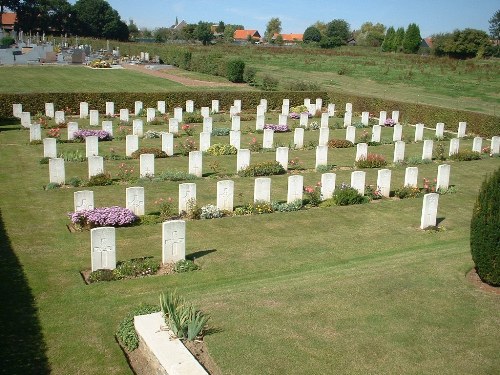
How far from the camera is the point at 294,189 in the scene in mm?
16016

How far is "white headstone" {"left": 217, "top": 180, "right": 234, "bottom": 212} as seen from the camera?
1501cm

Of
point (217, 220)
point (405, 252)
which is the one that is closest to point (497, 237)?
point (405, 252)

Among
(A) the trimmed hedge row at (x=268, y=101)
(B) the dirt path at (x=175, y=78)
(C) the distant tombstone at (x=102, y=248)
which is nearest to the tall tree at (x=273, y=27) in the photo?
(B) the dirt path at (x=175, y=78)

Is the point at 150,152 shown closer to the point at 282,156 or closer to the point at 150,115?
the point at 282,156

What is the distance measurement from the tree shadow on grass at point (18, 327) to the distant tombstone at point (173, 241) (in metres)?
2.58

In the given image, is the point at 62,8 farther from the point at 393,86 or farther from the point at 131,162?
the point at 131,162

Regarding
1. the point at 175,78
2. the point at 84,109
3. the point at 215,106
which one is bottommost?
the point at 84,109

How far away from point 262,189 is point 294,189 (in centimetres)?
101

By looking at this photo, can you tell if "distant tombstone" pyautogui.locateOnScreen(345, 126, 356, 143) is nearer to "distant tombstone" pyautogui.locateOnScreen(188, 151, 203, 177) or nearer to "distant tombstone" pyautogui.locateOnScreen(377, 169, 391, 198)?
"distant tombstone" pyautogui.locateOnScreen(377, 169, 391, 198)

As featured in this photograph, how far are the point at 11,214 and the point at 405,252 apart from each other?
9.41 m

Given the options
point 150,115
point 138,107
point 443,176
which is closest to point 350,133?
point 443,176

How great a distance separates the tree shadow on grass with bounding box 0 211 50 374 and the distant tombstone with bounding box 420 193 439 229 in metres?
9.20

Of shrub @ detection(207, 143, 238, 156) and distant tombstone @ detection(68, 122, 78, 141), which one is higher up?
distant tombstone @ detection(68, 122, 78, 141)

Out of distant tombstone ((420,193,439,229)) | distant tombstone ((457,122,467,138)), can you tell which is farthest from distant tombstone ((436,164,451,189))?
distant tombstone ((457,122,467,138))
